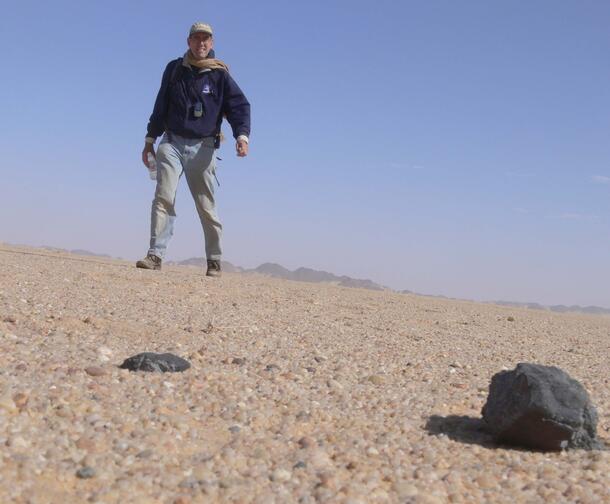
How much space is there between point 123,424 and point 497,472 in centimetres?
110

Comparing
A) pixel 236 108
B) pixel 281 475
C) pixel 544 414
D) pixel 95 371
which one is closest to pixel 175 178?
pixel 236 108

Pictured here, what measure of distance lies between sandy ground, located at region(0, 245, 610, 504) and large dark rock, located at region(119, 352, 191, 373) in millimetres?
52

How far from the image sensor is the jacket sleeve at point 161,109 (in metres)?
6.59

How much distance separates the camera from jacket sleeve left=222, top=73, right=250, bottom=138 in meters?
6.62

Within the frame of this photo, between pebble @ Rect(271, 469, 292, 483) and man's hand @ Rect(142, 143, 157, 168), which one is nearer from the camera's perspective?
pebble @ Rect(271, 469, 292, 483)

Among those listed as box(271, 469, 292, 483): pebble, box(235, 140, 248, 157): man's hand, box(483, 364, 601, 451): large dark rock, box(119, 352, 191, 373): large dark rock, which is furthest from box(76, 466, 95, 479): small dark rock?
box(235, 140, 248, 157): man's hand

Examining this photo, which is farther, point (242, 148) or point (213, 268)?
point (213, 268)

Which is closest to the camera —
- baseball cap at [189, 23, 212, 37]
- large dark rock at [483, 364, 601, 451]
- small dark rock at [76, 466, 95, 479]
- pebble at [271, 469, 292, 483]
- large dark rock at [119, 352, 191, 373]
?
small dark rock at [76, 466, 95, 479]

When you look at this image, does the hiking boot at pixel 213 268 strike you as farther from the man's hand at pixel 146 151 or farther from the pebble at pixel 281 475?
the pebble at pixel 281 475

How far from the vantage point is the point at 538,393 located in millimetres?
2412

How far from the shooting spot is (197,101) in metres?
6.49

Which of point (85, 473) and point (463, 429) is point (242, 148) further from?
point (85, 473)

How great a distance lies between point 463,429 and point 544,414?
0.31 metres

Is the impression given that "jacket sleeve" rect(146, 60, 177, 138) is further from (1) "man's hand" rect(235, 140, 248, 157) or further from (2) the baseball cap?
(1) "man's hand" rect(235, 140, 248, 157)
